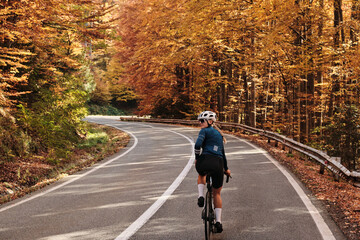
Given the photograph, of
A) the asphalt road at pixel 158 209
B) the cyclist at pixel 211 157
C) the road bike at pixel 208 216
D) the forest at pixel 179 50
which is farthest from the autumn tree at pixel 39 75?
the road bike at pixel 208 216

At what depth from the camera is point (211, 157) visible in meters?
5.07

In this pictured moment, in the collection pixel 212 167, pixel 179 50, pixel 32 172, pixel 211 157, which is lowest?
pixel 32 172

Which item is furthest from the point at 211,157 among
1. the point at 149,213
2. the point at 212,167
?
the point at 149,213

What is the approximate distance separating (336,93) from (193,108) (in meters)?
19.5

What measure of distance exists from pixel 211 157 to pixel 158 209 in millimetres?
2123

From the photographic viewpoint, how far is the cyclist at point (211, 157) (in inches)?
197

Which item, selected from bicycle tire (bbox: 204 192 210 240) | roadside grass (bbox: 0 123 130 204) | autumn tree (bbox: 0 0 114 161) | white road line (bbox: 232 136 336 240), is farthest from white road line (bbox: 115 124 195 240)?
autumn tree (bbox: 0 0 114 161)

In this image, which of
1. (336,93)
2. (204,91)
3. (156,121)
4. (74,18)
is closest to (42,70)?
(74,18)

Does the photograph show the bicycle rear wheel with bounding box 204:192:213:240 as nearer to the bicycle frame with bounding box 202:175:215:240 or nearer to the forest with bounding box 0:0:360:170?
the bicycle frame with bounding box 202:175:215:240

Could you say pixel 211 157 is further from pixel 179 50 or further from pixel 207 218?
pixel 179 50

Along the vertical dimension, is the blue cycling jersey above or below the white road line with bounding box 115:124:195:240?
above

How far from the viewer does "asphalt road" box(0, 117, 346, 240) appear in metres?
5.32

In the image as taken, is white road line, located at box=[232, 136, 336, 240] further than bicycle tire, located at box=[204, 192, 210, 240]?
Yes

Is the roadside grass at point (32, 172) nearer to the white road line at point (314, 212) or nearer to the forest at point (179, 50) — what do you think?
the forest at point (179, 50)
